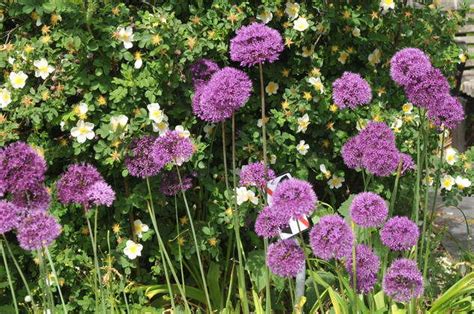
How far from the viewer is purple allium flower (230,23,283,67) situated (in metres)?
2.18

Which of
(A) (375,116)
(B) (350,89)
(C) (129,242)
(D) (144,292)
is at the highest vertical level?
(B) (350,89)

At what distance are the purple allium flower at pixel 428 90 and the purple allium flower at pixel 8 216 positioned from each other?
1194mm

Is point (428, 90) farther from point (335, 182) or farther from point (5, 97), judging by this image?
point (5, 97)

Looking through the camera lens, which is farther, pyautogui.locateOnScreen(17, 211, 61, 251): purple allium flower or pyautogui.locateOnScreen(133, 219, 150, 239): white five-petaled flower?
pyautogui.locateOnScreen(133, 219, 150, 239): white five-petaled flower

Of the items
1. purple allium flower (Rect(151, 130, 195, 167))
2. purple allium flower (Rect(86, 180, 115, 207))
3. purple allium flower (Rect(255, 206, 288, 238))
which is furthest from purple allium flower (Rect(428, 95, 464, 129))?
purple allium flower (Rect(86, 180, 115, 207))

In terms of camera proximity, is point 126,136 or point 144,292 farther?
point 144,292

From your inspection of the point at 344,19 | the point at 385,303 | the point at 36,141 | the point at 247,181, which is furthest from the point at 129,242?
the point at 344,19

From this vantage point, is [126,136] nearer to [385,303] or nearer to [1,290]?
[1,290]

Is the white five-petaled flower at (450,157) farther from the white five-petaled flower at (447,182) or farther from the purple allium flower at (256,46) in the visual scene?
the purple allium flower at (256,46)

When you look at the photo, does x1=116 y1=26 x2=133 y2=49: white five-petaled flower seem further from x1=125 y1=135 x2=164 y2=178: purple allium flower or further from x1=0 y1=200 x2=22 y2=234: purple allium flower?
x1=0 y1=200 x2=22 y2=234: purple allium flower

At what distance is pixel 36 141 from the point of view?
10.4ft

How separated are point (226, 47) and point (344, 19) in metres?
0.57

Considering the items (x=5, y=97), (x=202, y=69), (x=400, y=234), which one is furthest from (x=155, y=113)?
(x=400, y=234)

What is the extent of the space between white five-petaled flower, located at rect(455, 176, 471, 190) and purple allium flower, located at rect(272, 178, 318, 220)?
5.66 ft
